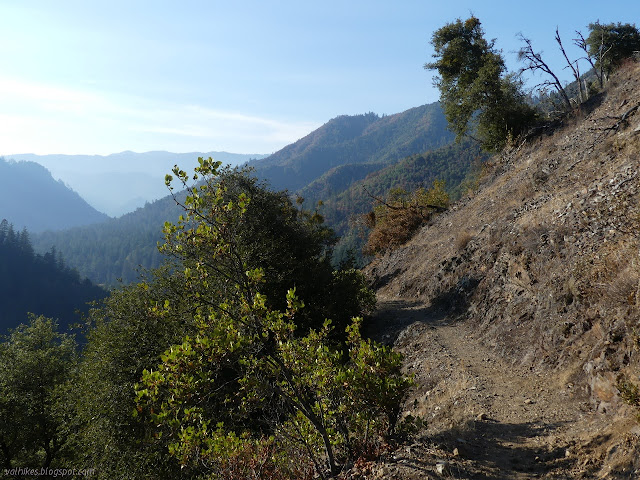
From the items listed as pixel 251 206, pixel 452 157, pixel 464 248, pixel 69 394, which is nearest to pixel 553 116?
pixel 464 248

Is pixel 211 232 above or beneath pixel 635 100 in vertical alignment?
beneath

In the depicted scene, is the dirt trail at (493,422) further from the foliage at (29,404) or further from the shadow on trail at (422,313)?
the foliage at (29,404)

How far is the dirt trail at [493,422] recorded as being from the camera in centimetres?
571

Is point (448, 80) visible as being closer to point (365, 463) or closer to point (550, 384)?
point (550, 384)

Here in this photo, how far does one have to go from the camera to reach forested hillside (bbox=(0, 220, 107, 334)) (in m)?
158

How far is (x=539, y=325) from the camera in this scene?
33.9 ft

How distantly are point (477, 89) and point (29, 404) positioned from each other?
3362 cm

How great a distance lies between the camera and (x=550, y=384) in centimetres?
844

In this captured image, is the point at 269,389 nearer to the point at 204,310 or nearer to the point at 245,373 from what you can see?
the point at 245,373

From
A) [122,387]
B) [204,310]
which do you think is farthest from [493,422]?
[122,387]

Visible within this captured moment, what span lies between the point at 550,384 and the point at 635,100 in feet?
53.1

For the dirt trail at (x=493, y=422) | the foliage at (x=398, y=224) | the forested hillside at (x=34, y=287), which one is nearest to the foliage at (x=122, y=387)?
the dirt trail at (x=493, y=422)

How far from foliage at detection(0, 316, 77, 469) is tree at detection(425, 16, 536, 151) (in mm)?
30640

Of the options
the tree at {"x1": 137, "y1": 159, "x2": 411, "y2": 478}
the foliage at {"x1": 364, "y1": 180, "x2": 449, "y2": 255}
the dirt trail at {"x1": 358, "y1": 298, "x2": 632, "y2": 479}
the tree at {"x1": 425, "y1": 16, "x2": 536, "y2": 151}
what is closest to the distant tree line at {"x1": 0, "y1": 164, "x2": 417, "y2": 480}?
the tree at {"x1": 137, "y1": 159, "x2": 411, "y2": 478}
